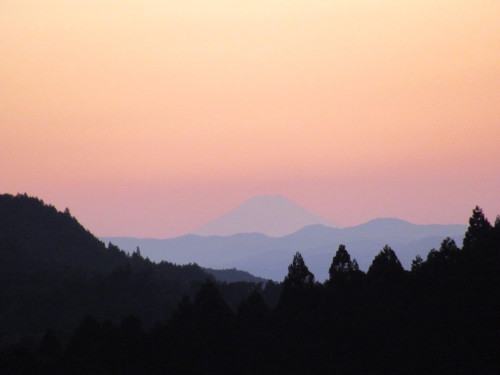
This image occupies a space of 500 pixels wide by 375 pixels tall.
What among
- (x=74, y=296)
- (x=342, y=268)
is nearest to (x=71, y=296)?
(x=74, y=296)

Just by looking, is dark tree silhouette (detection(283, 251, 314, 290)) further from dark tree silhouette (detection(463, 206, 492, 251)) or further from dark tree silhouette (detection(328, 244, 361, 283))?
dark tree silhouette (detection(463, 206, 492, 251))

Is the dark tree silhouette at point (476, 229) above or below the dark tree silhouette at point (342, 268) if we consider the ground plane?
above

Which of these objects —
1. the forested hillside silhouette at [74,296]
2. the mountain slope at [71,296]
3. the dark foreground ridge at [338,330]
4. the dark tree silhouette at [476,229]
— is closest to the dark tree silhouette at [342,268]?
the dark foreground ridge at [338,330]

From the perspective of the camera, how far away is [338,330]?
5725cm

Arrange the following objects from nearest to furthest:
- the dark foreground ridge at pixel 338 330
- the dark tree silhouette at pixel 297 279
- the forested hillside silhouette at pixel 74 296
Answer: the dark foreground ridge at pixel 338 330 → the dark tree silhouette at pixel 297 279 → the forested hillside silhouette at pixel 74 296

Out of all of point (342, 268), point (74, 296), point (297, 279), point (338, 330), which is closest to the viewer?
point (338, 330)

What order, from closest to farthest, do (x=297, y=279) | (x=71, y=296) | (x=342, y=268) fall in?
(x=342, y=268), (x=297, y=279), (x=71, y=296)

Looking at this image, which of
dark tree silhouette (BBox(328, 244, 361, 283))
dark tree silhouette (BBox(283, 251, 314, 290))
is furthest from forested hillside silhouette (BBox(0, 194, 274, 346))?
dark tree silhouette (BBox(328, 244, 361, 283))

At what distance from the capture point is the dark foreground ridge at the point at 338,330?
53562mm

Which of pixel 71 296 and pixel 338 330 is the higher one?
pixel 71 296

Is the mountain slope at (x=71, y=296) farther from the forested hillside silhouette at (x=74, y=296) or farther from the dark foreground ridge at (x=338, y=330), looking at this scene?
the dark foreground ridge at (x=338, y=330)

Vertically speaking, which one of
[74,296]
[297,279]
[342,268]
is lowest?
[297,279]

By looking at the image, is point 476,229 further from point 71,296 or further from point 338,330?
point 71,296

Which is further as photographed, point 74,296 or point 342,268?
point 74,296
